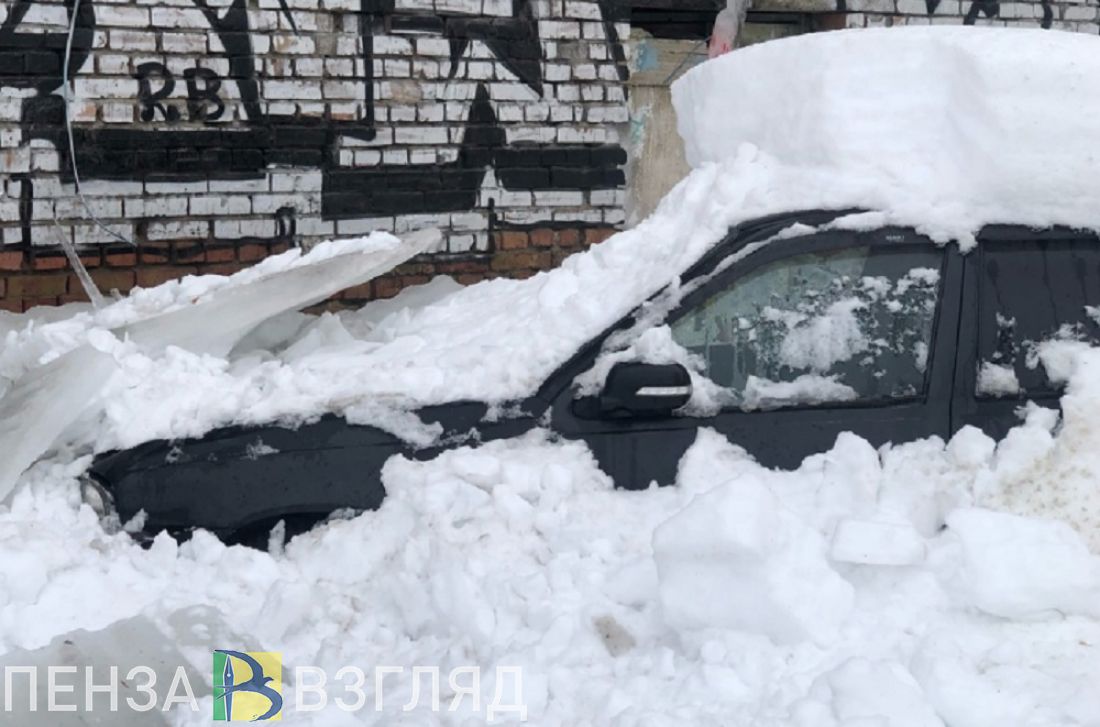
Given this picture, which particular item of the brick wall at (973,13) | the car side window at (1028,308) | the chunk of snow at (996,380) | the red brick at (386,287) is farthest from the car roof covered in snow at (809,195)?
the brick wall at (973,13)

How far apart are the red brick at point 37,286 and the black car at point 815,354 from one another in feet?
13.0

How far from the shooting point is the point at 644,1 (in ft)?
27.7

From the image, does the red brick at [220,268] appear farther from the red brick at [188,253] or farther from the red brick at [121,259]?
the red brick at [121,259]

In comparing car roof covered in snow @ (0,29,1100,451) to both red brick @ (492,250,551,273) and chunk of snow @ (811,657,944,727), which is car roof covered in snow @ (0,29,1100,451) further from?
red brick @ (492,250,551,273)

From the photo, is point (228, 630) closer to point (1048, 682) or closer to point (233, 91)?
point (1048, 682)

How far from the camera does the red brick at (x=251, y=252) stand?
24.8 ft

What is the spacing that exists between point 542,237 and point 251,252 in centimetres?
189

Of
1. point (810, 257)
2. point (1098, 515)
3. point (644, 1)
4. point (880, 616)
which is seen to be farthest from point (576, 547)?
point (644, 1)

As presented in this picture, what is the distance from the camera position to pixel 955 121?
3787mm

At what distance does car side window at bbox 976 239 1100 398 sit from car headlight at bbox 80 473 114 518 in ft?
8.29

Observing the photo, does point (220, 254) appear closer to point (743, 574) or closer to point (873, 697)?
point (743, 574)

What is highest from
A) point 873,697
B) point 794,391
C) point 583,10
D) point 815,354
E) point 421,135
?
point 583,10

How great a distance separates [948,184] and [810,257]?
48 centimetres

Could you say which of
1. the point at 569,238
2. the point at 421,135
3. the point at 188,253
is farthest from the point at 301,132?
the point at 569,238
